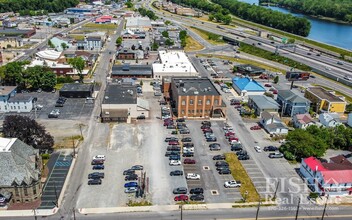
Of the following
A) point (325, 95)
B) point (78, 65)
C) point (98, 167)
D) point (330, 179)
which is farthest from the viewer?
point (78, 65)

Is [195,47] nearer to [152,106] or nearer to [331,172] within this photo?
[152,106]

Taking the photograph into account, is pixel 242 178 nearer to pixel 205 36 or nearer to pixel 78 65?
pixel 78 65

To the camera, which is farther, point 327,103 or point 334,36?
point 334,36

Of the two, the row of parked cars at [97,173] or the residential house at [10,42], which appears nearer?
the row of parked cars at [97,173]

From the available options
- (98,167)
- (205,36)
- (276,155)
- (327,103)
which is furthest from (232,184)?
(205,36)

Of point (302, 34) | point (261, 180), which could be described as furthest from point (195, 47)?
point (261, 180)

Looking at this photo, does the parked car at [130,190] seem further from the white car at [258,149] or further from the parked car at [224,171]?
the white car at [258,149]

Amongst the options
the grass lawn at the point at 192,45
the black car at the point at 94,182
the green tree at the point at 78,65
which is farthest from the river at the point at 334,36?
the black car at the point at 94,182

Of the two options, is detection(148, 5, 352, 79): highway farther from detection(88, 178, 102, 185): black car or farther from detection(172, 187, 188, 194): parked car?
detection(88, 178, 102, 185): black car

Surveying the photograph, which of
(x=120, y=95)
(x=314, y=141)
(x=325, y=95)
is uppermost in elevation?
(x=325, y=95)
